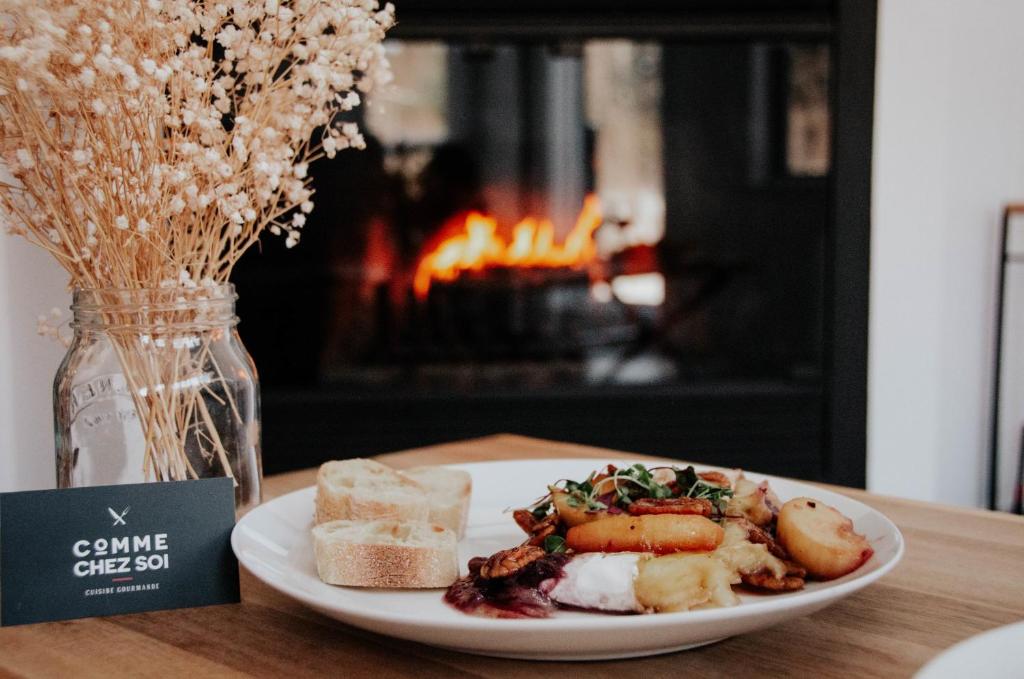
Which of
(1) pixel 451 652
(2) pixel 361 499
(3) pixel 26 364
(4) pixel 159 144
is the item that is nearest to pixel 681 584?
(1) pixel 451 652

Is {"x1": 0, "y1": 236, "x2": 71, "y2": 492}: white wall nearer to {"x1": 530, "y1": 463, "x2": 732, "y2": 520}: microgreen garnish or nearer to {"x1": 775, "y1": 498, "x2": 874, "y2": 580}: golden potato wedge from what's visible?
{"x1": 530, "y1": 463, "x2": 732, "y2": 520}: microgreen garnish

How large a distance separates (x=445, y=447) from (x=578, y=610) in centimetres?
76

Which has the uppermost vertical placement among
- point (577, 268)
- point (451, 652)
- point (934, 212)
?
point (934, 212)

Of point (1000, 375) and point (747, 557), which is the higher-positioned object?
point (747, 557)

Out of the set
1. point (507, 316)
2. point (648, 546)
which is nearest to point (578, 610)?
point (648, 546)

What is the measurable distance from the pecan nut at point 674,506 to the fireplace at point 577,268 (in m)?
1.91

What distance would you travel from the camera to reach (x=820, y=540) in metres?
0.76

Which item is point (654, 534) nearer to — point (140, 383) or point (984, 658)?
point (984, 658)

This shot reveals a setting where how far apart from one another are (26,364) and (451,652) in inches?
39.7

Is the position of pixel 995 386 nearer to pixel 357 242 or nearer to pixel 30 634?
pixel 357 242

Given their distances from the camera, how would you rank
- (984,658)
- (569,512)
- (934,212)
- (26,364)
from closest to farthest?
(984,658)
(569,512)
(26,364)
(934,212)

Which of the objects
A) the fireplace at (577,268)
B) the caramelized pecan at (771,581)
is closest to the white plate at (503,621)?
the caramelized pecan at (771,581)

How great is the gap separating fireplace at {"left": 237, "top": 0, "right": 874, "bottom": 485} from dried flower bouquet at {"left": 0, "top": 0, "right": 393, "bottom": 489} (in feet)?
5.82

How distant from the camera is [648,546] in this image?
738 millimetres
